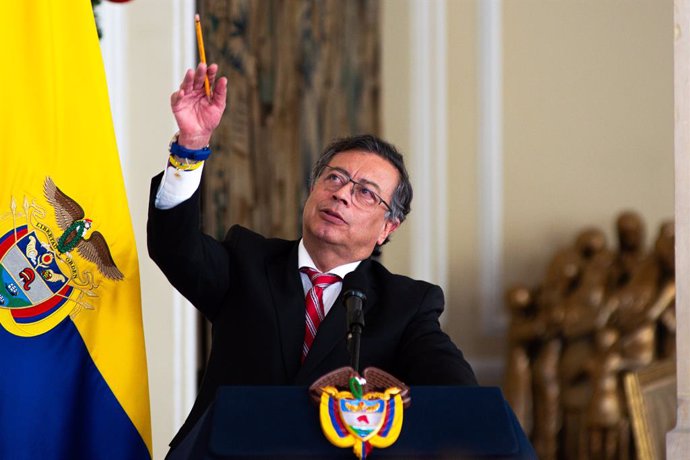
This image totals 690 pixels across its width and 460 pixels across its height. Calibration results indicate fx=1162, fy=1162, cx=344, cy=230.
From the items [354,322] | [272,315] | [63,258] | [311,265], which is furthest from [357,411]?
[63,258]

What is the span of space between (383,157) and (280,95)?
233 centimetres

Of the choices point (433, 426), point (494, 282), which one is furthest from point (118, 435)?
point (494, 282)

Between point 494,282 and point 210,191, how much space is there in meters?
1.29

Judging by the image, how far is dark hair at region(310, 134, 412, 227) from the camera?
2736 mm

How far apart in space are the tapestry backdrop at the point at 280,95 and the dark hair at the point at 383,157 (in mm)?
2084

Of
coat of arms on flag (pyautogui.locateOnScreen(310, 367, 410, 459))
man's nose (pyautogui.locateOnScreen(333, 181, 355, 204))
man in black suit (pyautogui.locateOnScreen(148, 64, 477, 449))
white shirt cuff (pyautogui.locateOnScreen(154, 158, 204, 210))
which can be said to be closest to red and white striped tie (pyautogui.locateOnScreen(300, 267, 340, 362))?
man in black suit (pyautogui.locateOnScreen(148, 64, 477, 449))

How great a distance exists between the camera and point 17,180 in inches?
101

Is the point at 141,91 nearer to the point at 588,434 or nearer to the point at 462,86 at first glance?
the point at 462,86

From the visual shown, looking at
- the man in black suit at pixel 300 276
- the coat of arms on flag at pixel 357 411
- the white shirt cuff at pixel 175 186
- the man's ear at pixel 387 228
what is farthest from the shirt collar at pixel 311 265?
the coat of arms on flag at pixel 357 411

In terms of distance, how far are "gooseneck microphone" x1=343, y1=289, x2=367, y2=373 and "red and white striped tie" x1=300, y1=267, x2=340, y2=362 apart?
1.57 feet

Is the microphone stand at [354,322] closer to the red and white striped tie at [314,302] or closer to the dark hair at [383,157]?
the red and white striped tie at [314,302]

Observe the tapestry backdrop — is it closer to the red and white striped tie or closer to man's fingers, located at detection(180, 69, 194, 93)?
the red and white striped tie

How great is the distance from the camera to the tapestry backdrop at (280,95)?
4844mm

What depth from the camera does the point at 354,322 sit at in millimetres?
1995
